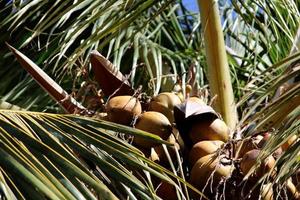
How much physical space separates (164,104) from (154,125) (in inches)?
4.3

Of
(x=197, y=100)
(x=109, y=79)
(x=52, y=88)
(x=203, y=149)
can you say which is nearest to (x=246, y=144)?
(x=203, y=149)

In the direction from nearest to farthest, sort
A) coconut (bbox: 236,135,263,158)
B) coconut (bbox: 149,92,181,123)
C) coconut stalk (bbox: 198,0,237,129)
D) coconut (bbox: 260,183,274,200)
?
coconut (bbox: 260,183,274,200) < coconut (bbox: 236,135,263,158) < coconut (bbox: 149,92,181,123) < coconut stalk (bbox: 198,0,237,129)

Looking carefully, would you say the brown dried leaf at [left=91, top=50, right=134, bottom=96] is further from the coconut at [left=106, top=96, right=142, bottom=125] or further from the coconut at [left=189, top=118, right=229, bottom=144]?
the coconut at [left=189, top=118, right=229, bottom=144]

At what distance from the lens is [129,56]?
177 inches

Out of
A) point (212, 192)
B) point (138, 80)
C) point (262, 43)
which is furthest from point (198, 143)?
point (262, 43)

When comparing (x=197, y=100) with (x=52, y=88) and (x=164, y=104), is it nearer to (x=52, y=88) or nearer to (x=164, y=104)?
(x=164, y=104)

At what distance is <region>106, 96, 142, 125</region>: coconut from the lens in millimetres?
2346

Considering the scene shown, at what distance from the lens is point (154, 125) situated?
2.31 metres

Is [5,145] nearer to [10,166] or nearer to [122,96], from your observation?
[10,166]

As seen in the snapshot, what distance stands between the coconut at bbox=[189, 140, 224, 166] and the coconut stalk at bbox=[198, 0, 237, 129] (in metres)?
0.17

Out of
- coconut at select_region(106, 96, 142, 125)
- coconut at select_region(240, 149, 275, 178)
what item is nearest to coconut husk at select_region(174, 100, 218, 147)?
coconut at select_region(106, 96, 142, 125)

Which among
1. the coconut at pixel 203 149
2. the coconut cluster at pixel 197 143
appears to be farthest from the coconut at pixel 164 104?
the coconut at pixel 203 149

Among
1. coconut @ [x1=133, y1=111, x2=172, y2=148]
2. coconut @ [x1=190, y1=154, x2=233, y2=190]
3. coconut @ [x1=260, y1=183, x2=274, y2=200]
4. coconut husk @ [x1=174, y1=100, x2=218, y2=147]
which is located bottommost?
coconut @ [x1=260, y1=183, x2=274, y2=200]

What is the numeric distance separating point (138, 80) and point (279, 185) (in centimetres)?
191
